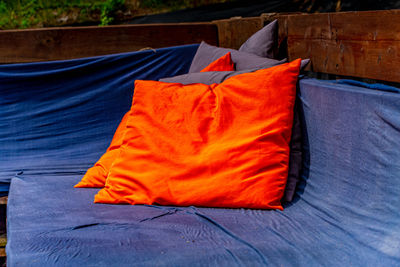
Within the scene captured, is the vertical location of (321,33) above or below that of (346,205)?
above

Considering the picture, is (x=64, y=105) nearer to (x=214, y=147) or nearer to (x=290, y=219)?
(x=214, y=147)

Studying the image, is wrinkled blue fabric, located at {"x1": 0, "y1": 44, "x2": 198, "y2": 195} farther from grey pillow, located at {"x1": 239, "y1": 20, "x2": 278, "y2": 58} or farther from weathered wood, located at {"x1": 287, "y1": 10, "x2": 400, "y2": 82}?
weathered wood, located at {"x1": 287, "y1": 10, "x2": 400, "y2": 82}

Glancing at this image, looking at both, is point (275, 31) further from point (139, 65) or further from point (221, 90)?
point (139, 65)

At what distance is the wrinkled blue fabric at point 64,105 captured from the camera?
2213 millimetres

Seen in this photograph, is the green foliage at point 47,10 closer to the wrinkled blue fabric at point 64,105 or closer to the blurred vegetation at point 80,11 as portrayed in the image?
the blurred vegetation at point 80,11

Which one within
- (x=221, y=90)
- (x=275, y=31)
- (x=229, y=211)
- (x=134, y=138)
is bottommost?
(x=229, y=211)

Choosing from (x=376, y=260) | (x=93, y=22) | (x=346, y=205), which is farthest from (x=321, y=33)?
(x=93, y=22)

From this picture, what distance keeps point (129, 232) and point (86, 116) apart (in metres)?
1.27

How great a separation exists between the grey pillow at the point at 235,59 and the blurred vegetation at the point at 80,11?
3563mm

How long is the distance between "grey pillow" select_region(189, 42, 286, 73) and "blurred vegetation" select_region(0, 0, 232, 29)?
3.56 m

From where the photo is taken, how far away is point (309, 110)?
137 centimetres

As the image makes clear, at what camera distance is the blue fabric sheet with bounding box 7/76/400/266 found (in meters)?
Answer: 0.96

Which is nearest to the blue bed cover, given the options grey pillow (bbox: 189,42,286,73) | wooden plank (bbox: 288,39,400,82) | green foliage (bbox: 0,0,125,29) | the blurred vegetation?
wooden plank (bbox: 288,39,400,82)

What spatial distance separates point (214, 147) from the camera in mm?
1331
